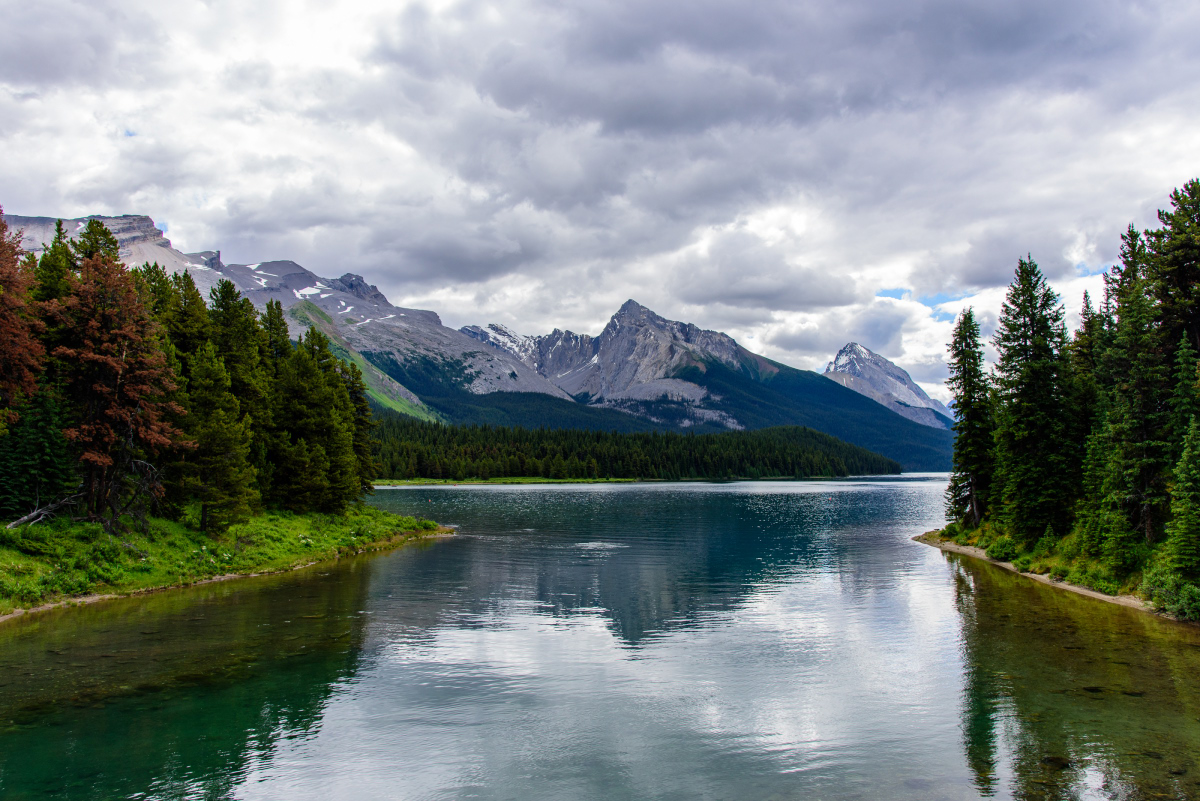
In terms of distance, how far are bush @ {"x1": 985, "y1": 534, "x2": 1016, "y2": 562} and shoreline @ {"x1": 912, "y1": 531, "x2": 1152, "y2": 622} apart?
39cm

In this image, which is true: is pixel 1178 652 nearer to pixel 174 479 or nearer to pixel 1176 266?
pixel 1176 266

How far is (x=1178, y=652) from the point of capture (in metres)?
27.7

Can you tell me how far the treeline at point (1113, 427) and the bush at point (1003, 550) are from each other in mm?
113

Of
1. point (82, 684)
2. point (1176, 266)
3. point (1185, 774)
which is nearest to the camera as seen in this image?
point (1185, 774)

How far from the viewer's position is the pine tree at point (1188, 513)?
3325cm

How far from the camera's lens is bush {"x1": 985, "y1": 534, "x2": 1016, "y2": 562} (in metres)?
55.1

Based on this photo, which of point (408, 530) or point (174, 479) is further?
point (408, 530)

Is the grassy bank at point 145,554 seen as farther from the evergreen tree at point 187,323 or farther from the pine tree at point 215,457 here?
the evergreen tree at point 187,323

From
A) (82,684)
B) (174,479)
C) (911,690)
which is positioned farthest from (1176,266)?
(174,479)

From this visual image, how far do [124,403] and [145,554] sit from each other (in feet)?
32.0

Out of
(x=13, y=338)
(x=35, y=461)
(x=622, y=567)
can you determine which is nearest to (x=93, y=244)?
(x=13, y=338)

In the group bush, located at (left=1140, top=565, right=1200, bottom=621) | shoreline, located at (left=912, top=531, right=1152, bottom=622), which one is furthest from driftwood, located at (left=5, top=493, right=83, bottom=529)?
shoreline, located at (left=912, top=531, right=1152, bottom=622)

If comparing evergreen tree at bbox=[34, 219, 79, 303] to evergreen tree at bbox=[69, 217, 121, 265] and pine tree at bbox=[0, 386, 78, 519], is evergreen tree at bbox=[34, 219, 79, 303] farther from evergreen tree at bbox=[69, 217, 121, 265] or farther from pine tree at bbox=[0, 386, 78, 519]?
pine tree at bbox=[0, 386, 78, 519]

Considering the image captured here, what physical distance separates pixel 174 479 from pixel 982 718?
51430mm
